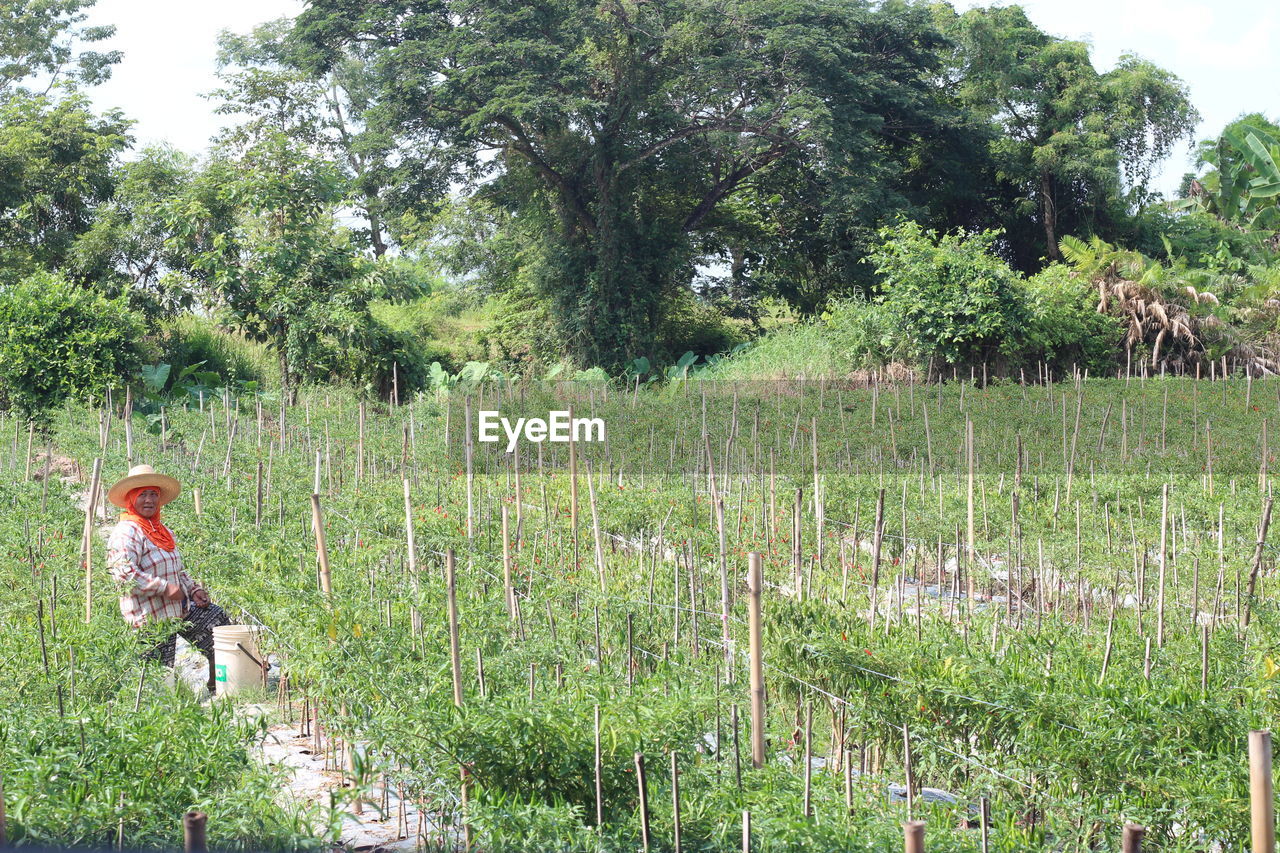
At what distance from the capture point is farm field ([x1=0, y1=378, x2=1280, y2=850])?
3.11 m

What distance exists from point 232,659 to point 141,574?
0.50 m

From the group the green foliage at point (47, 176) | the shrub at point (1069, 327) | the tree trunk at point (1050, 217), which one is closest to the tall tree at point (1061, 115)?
the tree trunk at point (1050, 217)

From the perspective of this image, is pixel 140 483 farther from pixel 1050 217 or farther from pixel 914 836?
pixel 1050 217

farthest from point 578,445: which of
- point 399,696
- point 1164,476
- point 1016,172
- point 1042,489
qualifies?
point 1016,172

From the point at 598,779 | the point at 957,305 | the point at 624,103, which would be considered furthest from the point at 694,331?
the point at 598,779

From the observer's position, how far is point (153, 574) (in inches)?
190

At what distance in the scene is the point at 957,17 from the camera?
860 inches

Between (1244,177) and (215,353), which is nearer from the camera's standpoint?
(215,353)

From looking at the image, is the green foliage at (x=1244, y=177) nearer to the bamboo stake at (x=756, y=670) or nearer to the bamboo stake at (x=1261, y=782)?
the bamboo stake at (x=756, y=670)

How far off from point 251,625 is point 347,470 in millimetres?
4591

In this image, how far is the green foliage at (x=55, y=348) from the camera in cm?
1327

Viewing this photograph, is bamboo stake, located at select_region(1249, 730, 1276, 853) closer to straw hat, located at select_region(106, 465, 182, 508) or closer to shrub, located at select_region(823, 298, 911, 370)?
straw hat, located at select_region(106, 465, 182, 508)

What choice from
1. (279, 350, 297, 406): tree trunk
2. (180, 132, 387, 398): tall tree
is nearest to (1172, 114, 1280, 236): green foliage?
(180, 132, 387, 398): tall tree

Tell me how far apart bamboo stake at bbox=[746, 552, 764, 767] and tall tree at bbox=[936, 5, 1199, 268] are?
18.0 metres
